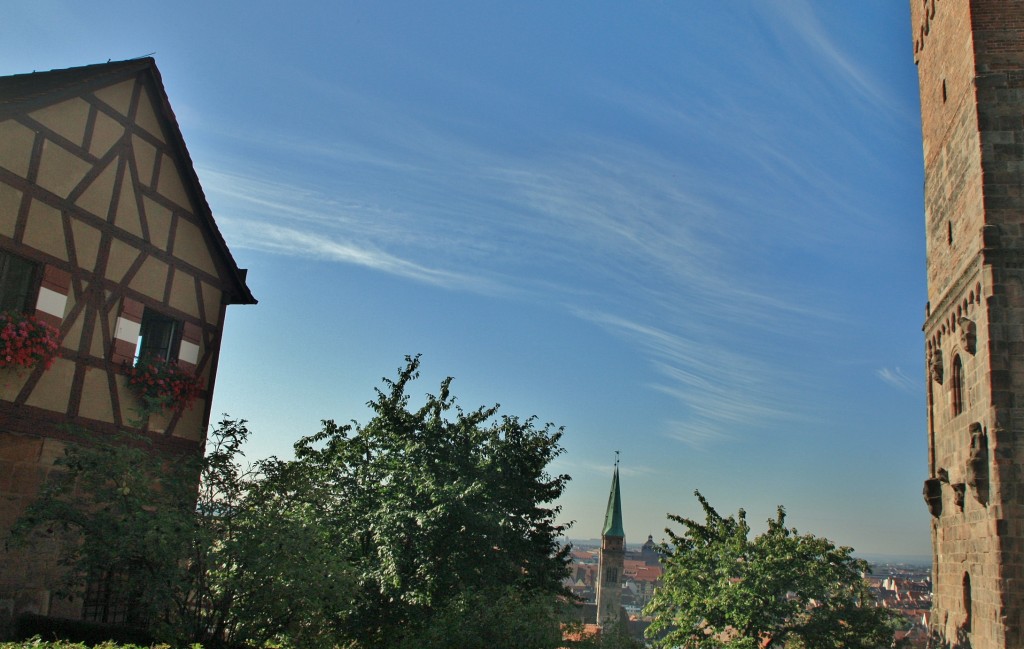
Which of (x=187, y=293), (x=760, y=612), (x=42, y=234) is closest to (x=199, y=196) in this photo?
(x=187, y=293)

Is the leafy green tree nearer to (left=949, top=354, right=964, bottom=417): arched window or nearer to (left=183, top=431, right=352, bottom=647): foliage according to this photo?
(left=183, top=431, right=352, bottom=647): foliage

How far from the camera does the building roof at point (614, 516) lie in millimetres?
96438

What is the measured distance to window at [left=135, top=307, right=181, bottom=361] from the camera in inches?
632

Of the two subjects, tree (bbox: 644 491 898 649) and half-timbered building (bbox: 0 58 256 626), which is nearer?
half-timbered building (bbox: 0 58 256 626)

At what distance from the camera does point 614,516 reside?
319 feet

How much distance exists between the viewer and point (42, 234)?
13.4 m

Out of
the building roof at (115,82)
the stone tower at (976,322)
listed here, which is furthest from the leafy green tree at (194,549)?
the stone tower at (976,322)

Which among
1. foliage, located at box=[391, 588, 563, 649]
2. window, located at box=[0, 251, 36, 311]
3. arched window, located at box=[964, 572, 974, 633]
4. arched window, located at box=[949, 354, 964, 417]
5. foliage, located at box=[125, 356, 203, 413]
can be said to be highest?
arched window, located at box=[949, 354, 964, 417]

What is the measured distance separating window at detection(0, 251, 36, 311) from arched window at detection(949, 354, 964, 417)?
16522 mm

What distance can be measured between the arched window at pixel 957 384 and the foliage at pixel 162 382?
1452cm

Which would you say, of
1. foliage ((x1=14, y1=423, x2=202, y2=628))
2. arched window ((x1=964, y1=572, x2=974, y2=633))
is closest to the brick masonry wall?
foliage ((x1=14, y1=423, x2=202, y2=628))

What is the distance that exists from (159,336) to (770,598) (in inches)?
652

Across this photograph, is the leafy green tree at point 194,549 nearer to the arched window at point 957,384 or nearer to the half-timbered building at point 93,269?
the half-timbered building at point 93,269

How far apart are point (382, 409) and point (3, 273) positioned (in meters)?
9.57
